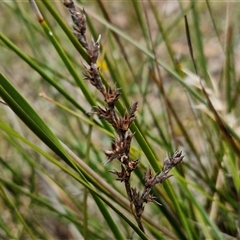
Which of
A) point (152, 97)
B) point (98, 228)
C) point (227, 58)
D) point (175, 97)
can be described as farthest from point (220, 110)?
point (152, 97)

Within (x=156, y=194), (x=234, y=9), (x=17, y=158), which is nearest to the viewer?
(x=156, y=194)

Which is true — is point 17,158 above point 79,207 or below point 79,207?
above

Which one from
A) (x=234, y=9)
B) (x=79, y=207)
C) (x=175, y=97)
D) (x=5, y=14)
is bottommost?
(x=79, y=207)

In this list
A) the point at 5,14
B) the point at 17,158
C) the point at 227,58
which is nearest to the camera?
the point at 227,58

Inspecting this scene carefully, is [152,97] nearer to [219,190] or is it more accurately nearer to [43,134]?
[219,190]

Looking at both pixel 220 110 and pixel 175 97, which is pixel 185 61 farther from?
pixel 220 110

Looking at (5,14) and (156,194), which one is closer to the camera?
(156,194)

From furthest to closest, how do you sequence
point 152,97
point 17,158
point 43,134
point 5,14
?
point 5,14, point 152,97, point 17,158, point 43,134

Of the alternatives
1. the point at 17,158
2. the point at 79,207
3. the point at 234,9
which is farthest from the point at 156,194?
the point at 234,9

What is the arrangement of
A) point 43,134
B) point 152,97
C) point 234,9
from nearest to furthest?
1. point 43,134
2. point 234,9
3. point 152,97
